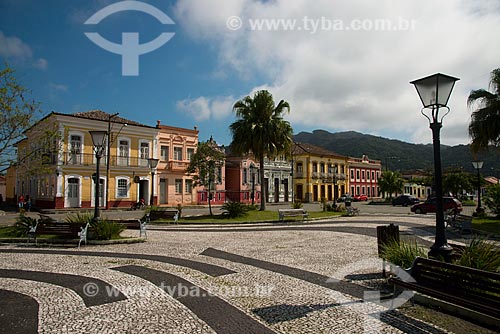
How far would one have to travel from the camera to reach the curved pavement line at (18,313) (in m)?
4.70

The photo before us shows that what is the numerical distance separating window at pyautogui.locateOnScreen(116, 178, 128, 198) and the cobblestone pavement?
23117 millimetres

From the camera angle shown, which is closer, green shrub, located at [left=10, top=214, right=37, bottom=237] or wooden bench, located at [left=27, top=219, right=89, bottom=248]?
wooden bench, located at [left=27, top=219, right=89, bottom=248]

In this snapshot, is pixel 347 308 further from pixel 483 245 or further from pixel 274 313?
pixel 483 245

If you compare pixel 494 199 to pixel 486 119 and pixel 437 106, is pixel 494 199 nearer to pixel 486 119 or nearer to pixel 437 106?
pixel 486 119

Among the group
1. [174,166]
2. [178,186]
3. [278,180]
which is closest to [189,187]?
[178,186]

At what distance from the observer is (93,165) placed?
3288 cm

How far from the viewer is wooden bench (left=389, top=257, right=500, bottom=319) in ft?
15.1

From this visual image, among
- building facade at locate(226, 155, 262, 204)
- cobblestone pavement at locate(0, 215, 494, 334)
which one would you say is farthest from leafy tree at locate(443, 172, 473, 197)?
cobblestone pavement at locate(0, 215, 494, 334)

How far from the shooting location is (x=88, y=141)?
108 ft

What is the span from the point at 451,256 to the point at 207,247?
7083 mm

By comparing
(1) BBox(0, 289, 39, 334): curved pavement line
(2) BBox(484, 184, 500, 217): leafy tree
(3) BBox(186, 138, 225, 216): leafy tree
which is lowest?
(1) BBox(0, 289, 39, 334): curved pavement line

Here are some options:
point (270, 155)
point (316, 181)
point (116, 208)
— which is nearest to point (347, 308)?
point (270, 155)

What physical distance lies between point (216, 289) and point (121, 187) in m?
30.5

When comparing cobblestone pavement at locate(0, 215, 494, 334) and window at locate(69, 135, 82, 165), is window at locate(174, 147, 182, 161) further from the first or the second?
cobblestone pavement at locate(0, 215, 494, 334)
